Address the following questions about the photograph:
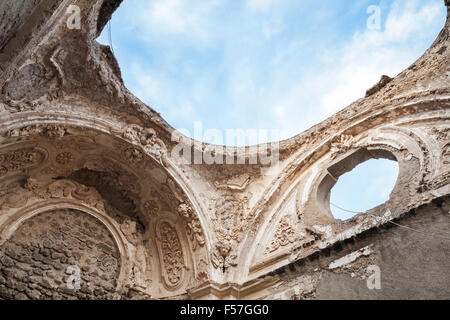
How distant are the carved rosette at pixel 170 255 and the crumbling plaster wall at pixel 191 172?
0.02 meters

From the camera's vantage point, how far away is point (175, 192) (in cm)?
711

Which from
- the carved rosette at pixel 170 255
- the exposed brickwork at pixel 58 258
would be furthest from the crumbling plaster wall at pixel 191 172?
the exposed brickwork at pixel 58 258

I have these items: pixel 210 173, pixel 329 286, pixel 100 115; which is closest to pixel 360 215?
pixel 329 286

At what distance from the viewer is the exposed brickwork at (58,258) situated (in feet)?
19.4

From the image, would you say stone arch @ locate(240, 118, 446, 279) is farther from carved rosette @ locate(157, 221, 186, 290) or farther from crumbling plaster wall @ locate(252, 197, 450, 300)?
carved rosette @ locate(157, 221, 186, 290)

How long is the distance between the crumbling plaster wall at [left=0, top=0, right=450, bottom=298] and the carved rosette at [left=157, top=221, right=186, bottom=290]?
0.02 meters

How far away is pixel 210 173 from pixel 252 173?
83 cm

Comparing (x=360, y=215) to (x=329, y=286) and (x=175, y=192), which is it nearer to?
(x=329, y=286)

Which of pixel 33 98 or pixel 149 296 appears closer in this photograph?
pixel 33 98

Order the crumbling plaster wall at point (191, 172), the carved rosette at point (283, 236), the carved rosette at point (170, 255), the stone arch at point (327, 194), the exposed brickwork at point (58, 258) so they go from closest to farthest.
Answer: the stone arch at point (327, 194) → the crumbling plaster wall at point (191, 172) → the exposed brickwork at point (58, 258) → the carved rosette at point (283, 236) → the carved rosette at point (170, 255)

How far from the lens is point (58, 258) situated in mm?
6457

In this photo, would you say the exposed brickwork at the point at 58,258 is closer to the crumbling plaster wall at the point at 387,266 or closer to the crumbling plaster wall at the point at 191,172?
the crumbling plaster wall at the point at 191,172

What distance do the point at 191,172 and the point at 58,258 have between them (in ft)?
8.96
